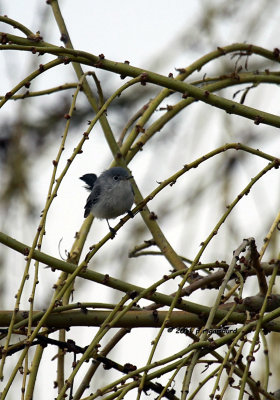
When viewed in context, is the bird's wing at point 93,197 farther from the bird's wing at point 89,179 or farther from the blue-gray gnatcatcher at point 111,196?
the bird's wing at point 89,179

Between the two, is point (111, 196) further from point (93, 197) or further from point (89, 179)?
point (89, 179)

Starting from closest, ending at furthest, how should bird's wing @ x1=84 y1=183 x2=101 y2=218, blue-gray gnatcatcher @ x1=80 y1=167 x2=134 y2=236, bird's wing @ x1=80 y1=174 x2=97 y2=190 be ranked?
blue-gray gnatcatcher @ x1=80 y1=167 x2=134 y2=236 < bird's wing @ x1=84 y1=183 x2=101 y2=218 < bird's wing @ x1=80 y1=174 x2=97 y2=190

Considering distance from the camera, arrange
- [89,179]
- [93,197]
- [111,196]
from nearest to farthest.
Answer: [111,196] → [93,197] → [89,179]

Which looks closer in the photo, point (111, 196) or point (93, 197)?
point (111, 196)

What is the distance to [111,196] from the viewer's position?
399 centimetres

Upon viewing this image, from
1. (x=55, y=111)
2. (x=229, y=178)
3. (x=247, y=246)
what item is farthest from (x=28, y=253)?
(x=55, y=111)

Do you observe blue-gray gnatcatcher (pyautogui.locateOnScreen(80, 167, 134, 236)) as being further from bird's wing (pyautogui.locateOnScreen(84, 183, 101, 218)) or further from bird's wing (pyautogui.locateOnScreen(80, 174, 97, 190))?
bird's wing (pyautogui.locateOnScreen(80, 174, 97, 190))

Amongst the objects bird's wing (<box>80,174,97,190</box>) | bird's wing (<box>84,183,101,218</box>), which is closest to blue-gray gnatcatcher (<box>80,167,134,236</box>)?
bird's wing (<box>84,183,101,218</box>)

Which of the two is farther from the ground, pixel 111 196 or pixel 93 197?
pixel 93 197

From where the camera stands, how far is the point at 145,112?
10.7ft

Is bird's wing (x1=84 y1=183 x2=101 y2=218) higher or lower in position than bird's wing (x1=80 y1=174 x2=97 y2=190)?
lower

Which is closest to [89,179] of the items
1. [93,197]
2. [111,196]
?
[93,197]

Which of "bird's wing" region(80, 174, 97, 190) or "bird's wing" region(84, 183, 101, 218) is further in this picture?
"bird's wing" region(80, 174, 97, 190)

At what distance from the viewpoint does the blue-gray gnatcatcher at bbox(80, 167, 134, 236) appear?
149 inches
